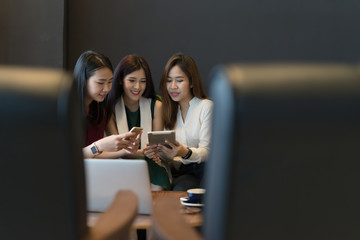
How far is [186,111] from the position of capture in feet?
12.8

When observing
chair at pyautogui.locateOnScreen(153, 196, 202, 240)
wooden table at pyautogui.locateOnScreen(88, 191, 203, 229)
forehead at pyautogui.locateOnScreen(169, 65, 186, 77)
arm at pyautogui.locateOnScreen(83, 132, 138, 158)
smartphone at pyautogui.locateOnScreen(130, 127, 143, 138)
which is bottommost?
wooden table at pyautogui.locateOnScreen(88, 191, 203, 229)

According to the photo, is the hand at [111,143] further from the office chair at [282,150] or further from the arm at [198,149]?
the office chair at [282,150]

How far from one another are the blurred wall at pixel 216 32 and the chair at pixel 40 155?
380cm

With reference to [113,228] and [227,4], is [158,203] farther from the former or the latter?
[227,4]

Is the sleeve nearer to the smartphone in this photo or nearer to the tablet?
the tablet

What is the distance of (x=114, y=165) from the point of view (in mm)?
2082

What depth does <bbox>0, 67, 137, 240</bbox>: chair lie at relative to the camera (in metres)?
1.09

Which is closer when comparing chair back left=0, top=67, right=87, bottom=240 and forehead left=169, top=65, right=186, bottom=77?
chair back left=0, top=67, right=87, bottom=240

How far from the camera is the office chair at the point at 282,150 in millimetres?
1002

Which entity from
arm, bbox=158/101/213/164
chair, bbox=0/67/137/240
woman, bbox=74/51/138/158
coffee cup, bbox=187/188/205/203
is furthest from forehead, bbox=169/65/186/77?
chair, bbox=0/67/137/240

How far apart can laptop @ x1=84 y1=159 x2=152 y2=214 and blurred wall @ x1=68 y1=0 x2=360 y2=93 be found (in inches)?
112

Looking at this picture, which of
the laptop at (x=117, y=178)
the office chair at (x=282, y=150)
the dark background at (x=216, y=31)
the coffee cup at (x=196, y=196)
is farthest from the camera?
the dark background at (x=216, y=31)

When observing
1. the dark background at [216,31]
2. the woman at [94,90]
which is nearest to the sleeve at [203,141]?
the woman at [94,90]

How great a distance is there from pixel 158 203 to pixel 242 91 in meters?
0.56
